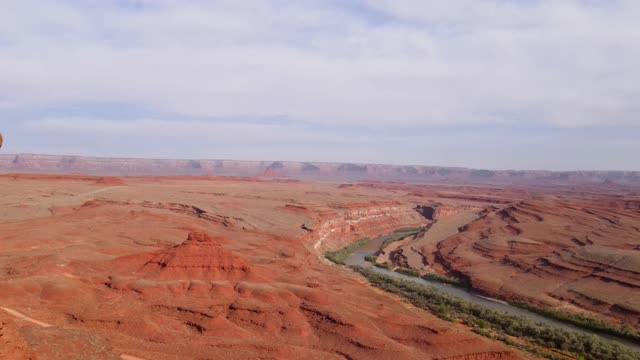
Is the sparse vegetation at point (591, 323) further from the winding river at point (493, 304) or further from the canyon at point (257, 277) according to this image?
the canyon at point (257, 277)

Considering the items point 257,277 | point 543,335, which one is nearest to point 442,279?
point 543,335

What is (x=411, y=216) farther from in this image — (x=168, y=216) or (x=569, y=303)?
(x=569, y=303)

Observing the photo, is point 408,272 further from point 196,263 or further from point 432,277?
point 196,263

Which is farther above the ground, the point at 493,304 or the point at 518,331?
the point at 518,331

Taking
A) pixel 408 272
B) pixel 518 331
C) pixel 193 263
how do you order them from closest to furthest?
pixel 518 331 → pixel 193 263 → pixel 408 272

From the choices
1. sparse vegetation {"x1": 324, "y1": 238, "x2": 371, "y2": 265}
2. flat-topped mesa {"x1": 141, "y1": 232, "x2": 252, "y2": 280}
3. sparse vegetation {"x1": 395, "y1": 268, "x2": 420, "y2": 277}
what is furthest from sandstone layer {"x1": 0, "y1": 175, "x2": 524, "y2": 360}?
sparse vegetation {"x1": 395, "y1": 268, "x2": 420, "y2": 277}

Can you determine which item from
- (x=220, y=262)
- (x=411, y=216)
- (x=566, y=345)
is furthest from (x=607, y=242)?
(x=220, y=262)

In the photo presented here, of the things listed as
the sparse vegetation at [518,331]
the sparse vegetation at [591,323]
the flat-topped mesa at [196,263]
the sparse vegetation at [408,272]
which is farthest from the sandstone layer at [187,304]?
the sparse vegetation at [591,323]
